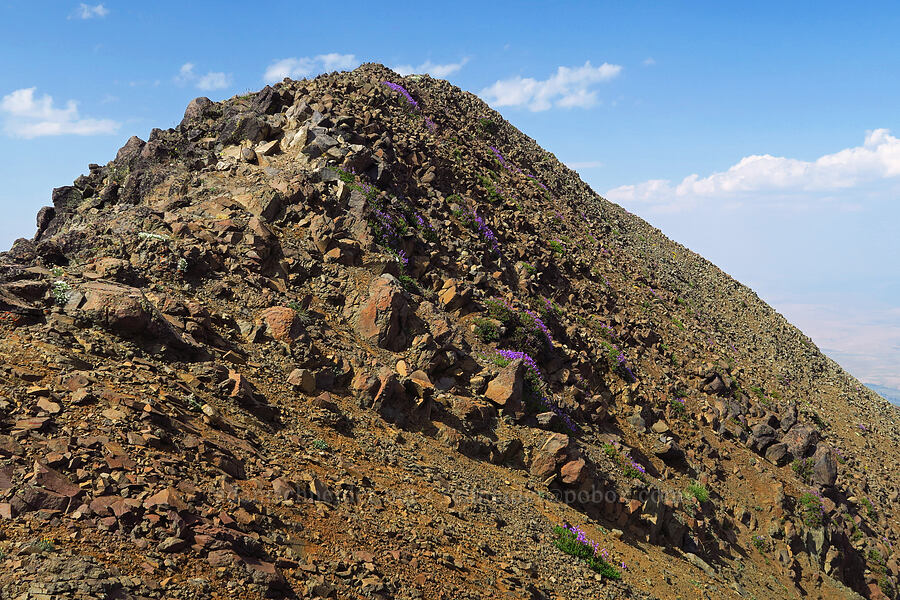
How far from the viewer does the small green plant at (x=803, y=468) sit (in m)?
25.9

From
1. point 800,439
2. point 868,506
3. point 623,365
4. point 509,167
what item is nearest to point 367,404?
point 623,365

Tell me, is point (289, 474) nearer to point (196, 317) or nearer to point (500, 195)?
point (196, 317)

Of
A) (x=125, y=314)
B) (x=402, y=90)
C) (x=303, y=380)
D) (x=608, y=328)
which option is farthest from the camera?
(x=402, y=90)

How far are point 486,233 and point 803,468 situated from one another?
19.4 m


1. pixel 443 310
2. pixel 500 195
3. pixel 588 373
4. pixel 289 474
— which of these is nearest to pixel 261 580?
pixel 289 474

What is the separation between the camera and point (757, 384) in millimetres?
33469

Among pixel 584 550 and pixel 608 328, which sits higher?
pixel 608 328

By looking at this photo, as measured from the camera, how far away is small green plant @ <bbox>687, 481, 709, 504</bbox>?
21.2 m

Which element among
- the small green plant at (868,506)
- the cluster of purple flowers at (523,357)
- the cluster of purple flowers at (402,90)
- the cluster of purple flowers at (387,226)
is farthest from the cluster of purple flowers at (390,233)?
the small green plant at (868,506)

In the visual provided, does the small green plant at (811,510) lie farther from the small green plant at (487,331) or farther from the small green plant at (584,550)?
the small green plant at (487,331)

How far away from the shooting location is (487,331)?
753 inches

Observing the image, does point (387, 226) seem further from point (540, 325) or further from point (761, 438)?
point (761, 438)

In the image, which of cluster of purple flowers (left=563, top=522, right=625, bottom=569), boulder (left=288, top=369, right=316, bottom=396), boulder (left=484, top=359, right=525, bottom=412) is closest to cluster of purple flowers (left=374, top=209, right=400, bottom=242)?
boulder (left=484, top=359, right=525, bottom=412)

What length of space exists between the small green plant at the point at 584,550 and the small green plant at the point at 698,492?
9.39 metres
